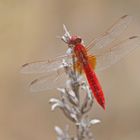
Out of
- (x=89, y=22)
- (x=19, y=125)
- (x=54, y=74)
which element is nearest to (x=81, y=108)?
(x=54, y=74)

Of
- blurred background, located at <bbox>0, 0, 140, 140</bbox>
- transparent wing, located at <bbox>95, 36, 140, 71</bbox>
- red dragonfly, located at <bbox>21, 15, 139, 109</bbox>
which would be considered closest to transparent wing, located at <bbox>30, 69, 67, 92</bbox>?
red dragonfly, located at <bbox>21, 15, 139, 109</bbox>

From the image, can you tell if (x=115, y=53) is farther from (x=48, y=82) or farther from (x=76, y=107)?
(x=76, y=107)

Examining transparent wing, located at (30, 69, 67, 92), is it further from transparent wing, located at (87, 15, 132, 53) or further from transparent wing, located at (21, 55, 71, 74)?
transparent wing, located at (87, 15, 132, 53)

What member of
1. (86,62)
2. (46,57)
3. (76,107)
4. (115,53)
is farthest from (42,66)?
(46,57)

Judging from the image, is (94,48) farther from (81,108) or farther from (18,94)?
(18,94)

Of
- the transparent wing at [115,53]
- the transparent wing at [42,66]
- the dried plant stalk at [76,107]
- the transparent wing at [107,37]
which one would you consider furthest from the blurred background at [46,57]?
the dried plant stalk at [76,107]

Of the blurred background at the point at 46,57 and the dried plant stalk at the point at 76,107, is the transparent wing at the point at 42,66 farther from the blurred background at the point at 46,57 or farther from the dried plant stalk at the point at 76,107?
→ the blurred background at the point at 46,57

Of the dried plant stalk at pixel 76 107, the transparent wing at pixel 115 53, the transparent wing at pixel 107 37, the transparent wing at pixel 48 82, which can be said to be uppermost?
the transparent wing at pixel 107 37
